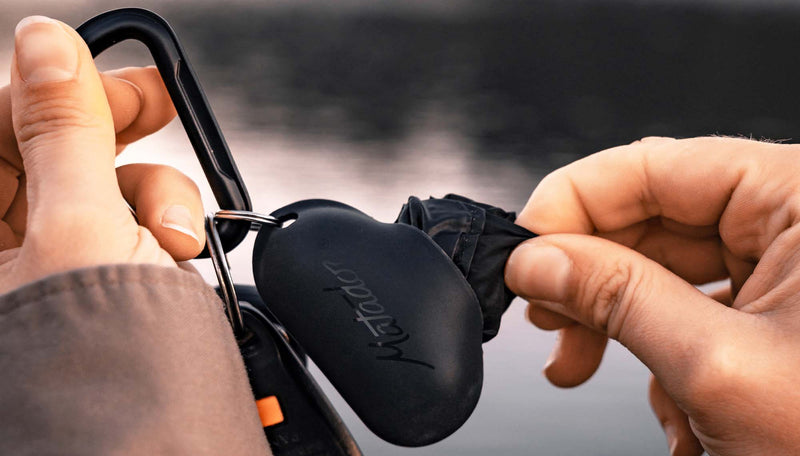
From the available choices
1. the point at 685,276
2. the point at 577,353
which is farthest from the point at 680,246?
the point at 577,353

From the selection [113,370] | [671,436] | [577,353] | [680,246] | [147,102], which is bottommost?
[671,436]

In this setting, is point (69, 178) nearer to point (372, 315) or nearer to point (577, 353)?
point (372, 315)

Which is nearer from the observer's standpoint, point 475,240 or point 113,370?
point 113,370

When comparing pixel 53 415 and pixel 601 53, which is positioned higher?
pixel 53 415

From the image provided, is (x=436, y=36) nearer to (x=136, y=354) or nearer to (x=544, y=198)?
(x=544, y=198)

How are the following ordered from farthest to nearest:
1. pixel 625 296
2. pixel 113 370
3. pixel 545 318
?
pixel 545 318 → pixel 625 296 → pixel 113 370

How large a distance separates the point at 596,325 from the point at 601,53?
2.49 m

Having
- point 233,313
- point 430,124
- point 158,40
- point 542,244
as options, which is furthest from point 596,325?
point 430,124

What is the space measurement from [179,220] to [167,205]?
3 centimetres

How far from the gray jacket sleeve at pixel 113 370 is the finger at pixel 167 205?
0.26 ft

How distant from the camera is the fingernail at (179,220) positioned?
51 cm

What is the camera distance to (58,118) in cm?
47

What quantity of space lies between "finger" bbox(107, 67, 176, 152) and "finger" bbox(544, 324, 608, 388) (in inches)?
18.3

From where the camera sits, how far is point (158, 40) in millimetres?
530
